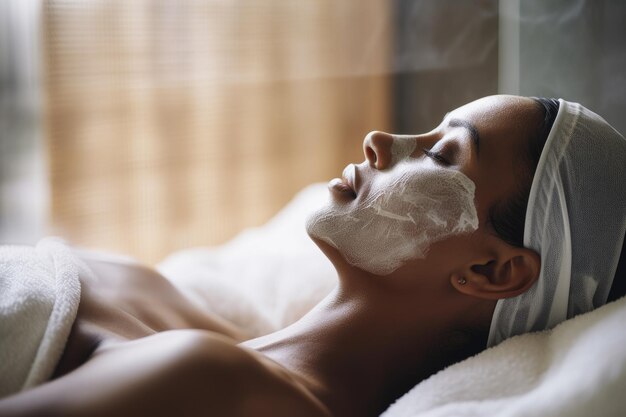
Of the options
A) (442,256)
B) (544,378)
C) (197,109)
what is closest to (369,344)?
(442,256)

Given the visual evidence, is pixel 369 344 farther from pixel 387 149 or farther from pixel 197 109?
pixel 197 109

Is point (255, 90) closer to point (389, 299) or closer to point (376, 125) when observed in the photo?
point (376, 125)

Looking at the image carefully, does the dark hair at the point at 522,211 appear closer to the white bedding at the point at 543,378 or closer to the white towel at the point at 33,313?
the white bedding at the point at 543,378

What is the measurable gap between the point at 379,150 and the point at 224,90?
1276 mm

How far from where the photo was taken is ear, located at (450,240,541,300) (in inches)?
44.1

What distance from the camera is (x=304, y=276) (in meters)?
1.52

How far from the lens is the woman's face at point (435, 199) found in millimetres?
1135

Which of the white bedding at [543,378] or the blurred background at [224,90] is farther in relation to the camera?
the blurred background at [224,90]

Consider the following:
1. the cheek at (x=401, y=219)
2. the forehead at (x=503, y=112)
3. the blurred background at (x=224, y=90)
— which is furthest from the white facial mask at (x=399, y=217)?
the blurred background at (x=224, y=90)

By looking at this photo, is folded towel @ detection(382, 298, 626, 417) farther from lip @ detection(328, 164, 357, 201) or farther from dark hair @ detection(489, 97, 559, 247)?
lip @ detection(328, 164, 357, 201)

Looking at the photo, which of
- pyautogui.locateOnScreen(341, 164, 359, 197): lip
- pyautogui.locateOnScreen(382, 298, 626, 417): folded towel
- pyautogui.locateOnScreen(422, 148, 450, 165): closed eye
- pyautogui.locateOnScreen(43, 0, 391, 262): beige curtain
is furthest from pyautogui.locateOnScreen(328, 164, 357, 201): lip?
pyautogui.locateOnScreen(43, 0, 391, 262): beige curtain

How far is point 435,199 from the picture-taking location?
45.1 inches

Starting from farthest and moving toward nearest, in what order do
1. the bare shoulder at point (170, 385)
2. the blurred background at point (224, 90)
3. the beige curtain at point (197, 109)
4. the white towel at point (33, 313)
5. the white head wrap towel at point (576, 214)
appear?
the beige curtain at point (197, 109) → the blurred background at point (224, 90) → the white head wrap towel at point (576, 214) → the white towel at point (33, 313) → the bare shoulder at point (170, 385)

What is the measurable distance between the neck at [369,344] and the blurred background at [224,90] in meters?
0.68
